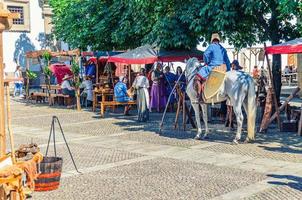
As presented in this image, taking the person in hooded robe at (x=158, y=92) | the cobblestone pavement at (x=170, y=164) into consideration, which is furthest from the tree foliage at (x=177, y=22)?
the cobblestone pavement at (x=170, y=164)

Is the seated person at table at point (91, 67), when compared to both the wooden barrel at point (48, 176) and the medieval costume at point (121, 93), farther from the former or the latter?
the wooden barrel at point (48, 176)

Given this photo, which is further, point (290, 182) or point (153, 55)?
point (153, 55)

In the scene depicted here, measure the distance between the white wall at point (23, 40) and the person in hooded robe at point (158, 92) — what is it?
Result: 18.7 m

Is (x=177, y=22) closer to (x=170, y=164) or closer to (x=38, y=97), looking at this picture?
(x=170, y=164)

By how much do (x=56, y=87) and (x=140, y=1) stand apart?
7590mm

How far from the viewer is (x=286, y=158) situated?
33.3 ft

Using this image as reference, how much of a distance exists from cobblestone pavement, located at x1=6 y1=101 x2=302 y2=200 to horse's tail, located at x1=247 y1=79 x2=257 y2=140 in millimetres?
295

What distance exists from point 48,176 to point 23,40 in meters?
31.3

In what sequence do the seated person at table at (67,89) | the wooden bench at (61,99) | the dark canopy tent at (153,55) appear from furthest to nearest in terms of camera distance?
the wooden bench at (61,99), the seated person at table at (67,89), the dark canopy tent at (153,55)

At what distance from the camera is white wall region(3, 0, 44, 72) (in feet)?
118

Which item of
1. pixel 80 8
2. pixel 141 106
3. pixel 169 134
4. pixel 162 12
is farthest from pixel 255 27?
pixel 80 8

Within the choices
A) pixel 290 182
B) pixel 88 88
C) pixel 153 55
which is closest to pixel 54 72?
pixel 88 88

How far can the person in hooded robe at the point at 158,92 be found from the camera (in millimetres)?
19562

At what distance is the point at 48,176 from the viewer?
7.56m
